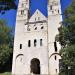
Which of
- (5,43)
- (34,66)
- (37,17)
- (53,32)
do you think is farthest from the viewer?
(5,43)

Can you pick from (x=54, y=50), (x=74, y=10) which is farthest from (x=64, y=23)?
(x=54, y=50)

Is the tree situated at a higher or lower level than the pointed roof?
lower

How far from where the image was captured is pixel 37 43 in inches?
1484

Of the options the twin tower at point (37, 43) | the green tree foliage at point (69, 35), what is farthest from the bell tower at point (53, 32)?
the green tree foliage at point (69, 35)

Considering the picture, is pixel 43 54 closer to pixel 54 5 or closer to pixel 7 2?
pixel 54 5

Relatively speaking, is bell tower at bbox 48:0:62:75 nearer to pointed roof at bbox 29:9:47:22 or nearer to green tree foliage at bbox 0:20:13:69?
pointed roof at bbox 29:9:47:22

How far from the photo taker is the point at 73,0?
2464 cm

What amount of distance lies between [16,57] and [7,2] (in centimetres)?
3016

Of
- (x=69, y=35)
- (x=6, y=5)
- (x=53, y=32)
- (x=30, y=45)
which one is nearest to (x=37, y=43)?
(x=30, y=45)

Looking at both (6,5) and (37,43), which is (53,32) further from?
(6,5)

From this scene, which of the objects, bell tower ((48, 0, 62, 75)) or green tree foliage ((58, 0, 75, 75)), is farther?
bell tower ((48, 0, 62, 75))

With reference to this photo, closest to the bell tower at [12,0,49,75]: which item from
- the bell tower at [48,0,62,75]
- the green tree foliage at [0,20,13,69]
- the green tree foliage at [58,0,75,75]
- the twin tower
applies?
the twin tower

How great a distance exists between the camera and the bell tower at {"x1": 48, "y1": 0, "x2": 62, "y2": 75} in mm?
35062

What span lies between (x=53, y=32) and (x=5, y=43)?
11017mm
